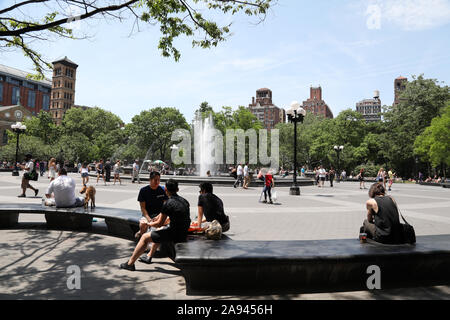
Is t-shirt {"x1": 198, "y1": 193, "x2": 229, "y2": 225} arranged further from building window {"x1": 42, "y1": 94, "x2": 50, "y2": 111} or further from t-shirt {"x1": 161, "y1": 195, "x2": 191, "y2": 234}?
building window {"x1": 42, "y1": 94, "x2": 50, "y2": 111}

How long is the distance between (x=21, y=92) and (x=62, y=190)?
401ft

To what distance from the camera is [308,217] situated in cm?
912

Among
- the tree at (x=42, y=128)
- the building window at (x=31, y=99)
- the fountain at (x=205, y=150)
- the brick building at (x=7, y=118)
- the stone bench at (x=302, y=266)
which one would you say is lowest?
the stone bench at (x=302, y=266)

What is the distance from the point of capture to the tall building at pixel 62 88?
93062 millimetres

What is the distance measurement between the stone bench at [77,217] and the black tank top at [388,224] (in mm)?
4476

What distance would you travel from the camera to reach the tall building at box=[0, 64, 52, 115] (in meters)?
99.9

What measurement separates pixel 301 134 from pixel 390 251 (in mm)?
63400

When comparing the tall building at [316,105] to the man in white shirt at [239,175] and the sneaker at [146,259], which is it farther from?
the sneaker at [146,259]

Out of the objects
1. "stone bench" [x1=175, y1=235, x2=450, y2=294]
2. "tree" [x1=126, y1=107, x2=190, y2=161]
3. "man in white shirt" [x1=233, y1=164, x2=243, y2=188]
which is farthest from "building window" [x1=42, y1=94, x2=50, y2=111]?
"stone bench" [x1=175, y1=235, x2=450, y2=294]
